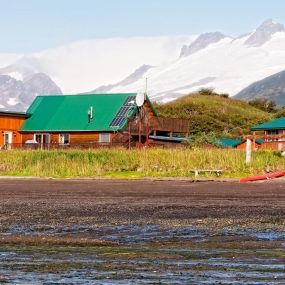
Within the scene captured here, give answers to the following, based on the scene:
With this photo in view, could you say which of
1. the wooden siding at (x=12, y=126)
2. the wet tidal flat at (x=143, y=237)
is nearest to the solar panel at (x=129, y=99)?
the wooden siding at (x=12, y=126)

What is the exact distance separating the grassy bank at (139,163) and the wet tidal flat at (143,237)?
11255 millimetres

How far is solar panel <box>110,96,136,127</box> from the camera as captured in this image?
73.4 metres

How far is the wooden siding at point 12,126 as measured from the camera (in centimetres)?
7644

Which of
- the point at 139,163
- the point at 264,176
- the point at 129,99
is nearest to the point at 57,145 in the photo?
the point at 129,99

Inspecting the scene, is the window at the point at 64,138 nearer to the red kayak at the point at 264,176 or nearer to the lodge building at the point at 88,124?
the lodge building at the point at 88,124

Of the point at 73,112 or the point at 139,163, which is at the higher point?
the point at 73,112

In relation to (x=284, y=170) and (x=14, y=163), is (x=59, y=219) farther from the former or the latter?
(x=14, y=163)

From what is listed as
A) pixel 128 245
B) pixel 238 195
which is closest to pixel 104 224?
pixel 128 245

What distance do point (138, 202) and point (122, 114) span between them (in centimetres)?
5094

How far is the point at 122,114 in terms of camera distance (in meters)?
74.4

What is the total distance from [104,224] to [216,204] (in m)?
5.94

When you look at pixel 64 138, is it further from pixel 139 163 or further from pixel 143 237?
pixel 143 237

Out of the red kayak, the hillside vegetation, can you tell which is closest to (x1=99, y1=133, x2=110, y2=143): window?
the hillside vegetation

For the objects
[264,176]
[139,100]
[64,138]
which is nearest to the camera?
[264,176]
